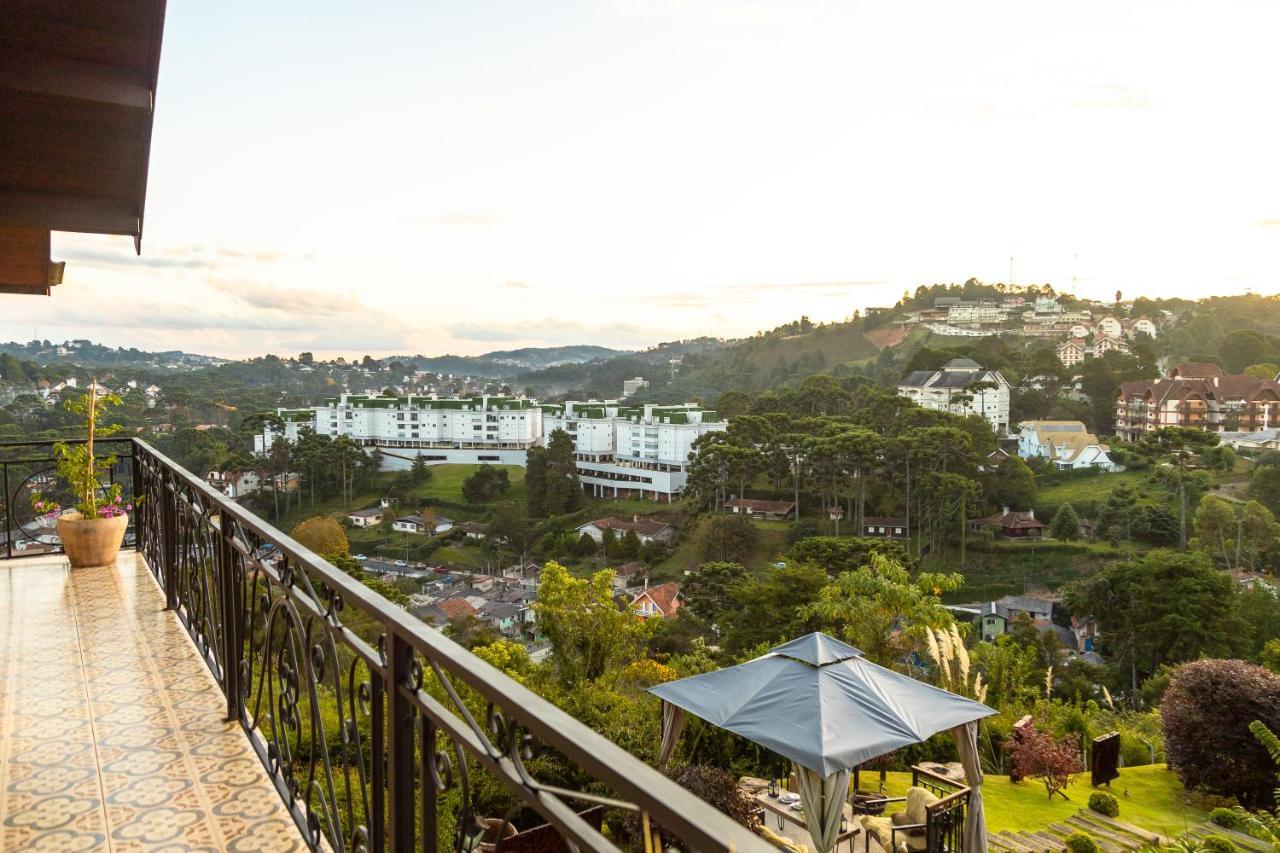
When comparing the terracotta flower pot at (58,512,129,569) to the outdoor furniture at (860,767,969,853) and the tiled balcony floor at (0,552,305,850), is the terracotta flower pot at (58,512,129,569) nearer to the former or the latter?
the tiled balcony floor at (0,552,305,850)

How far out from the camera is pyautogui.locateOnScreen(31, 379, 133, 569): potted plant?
4.81 m

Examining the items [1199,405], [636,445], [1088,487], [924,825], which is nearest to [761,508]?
[636,445]

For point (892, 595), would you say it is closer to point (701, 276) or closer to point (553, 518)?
point (553, 518)

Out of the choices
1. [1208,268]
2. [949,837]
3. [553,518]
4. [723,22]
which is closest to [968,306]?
[1208,268]

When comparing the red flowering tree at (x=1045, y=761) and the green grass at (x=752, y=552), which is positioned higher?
the red flowering tree at (x=1045, y=761)

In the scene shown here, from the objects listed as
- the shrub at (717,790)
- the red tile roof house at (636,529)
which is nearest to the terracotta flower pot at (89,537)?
the shrub at (717,790)

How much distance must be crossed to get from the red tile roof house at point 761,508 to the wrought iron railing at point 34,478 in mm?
30642

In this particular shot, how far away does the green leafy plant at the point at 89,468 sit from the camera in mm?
4805

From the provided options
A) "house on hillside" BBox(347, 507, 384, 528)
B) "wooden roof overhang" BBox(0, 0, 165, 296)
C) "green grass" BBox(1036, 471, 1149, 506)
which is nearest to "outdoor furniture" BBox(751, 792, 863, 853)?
"wooden roof overhang" BBox(0, 0, 165, 296)

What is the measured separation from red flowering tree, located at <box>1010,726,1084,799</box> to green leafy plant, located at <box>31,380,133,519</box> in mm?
8041

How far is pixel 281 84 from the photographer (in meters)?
11.9

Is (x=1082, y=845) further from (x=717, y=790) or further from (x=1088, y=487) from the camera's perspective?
(x=1088, y=487)

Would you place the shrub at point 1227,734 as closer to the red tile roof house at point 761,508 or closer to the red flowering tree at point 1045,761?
the red flowering tree at point 1045,761

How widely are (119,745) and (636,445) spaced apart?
42692mm
